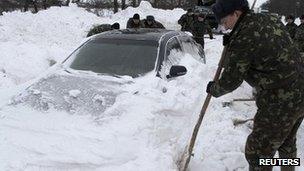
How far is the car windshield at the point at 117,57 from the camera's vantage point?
20.1ft

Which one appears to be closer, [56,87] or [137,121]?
[137,121]

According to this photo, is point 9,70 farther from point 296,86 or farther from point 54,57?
point 296,86

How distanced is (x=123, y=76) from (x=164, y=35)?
1.52 m

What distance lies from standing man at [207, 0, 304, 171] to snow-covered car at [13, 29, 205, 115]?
1866 millimetres

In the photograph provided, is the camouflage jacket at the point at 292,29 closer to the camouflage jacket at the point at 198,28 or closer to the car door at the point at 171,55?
the camouflage jacket at the point at 198,28

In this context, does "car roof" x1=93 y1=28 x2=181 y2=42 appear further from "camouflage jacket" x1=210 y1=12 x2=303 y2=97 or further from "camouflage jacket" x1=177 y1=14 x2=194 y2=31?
"camouflage jacket" x1=177 y1=14 x2=194 y2=31

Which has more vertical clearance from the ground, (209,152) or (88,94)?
(88,94)

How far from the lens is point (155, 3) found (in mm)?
38219

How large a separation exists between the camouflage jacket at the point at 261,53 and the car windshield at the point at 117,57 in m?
2.38

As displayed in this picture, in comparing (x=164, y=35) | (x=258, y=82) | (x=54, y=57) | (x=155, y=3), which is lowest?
(x=155, y=3)

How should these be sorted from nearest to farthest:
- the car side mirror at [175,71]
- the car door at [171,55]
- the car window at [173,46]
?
the car side mirror at [175,71] → the car door at [171,55] → the car window at [173,46]

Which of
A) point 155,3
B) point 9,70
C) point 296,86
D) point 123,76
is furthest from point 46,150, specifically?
point 155,3

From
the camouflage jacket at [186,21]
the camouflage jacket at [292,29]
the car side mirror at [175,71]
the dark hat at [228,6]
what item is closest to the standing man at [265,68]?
the dark hat at [228,6]

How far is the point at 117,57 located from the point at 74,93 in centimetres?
123
